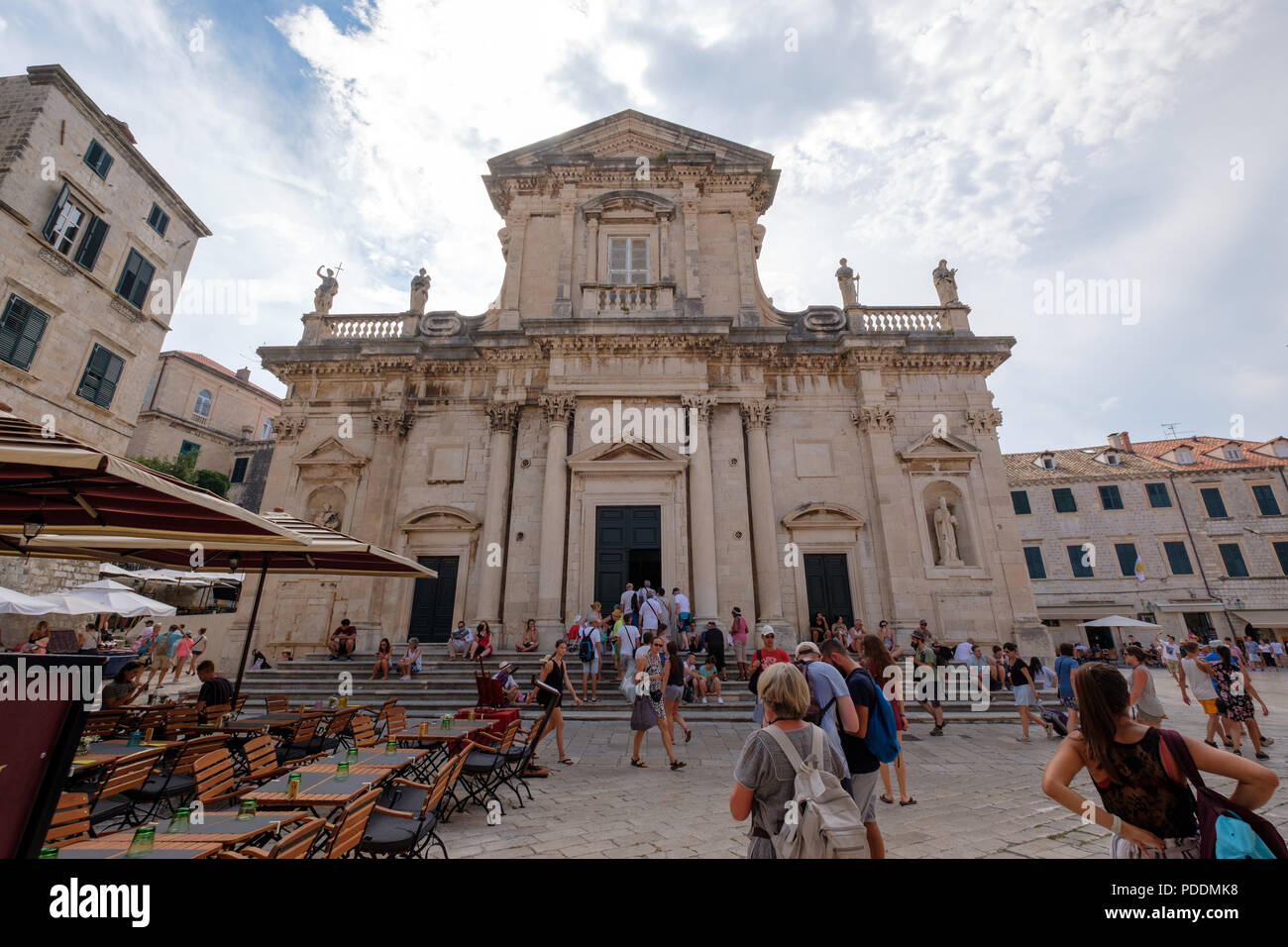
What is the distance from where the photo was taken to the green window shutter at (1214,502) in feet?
90.7

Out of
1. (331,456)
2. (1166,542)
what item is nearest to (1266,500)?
(1166,542)

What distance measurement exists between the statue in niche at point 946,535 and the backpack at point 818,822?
49.8ft

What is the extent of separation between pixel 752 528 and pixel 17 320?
22515 mm

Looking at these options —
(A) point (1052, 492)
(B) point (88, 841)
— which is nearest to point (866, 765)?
(B) point (88, 841)

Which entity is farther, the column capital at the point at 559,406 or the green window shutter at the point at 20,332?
the column capital at the point at 559,406

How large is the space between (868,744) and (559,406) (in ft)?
43.4

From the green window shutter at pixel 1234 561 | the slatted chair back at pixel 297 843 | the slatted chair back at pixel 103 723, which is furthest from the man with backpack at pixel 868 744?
the green window shutter at pixel 1234 561

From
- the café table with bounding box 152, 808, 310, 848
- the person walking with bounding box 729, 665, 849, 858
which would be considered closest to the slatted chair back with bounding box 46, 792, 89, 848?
the café table with bounding box 152, 808, 310, 848

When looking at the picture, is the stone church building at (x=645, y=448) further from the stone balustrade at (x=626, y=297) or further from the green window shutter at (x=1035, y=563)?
the green window shutter at (x=1035, y=563)

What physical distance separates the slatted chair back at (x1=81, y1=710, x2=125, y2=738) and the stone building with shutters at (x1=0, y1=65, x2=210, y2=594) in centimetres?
1449

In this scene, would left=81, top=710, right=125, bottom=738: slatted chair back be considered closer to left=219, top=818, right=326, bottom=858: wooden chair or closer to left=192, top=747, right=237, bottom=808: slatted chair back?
left=192, top=747, right=237, bottom=808: slatted chair back

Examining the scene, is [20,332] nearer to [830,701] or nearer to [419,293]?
[419,293]
